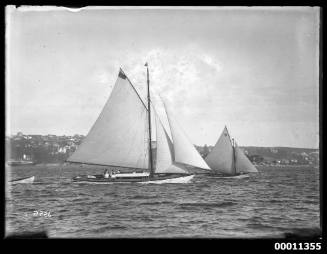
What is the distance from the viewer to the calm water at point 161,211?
9055mm

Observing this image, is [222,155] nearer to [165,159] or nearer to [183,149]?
[183,149]

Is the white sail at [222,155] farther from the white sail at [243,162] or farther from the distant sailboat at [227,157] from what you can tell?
the white sail at [243,162]

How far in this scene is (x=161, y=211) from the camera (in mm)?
9422

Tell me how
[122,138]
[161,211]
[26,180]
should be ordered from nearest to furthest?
[161,211] < [26,180] < [122,138]

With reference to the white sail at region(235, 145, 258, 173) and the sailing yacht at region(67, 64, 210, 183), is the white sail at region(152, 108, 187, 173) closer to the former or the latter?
the sailing yacht at region(67, 64, 210, 183)

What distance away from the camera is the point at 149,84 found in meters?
9.61

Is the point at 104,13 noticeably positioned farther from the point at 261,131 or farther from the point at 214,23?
the point at 261,131

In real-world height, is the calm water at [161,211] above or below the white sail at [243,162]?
below

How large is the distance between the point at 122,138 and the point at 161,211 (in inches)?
147

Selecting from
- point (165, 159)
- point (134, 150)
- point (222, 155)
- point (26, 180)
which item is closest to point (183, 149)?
point (222, 155)

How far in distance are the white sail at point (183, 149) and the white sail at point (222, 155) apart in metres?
0.26

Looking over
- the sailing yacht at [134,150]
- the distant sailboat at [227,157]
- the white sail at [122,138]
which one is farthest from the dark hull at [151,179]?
the distant sailboat at [227,157]

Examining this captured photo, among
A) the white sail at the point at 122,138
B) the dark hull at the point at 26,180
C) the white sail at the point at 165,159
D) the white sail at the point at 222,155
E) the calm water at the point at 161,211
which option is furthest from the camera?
the white sail at the point at 165,159
